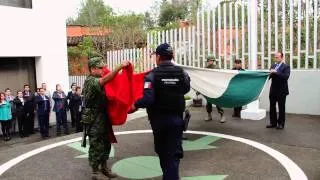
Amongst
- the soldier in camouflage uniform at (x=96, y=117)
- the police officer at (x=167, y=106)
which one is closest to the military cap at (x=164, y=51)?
the police officer at (x=167, y=106)

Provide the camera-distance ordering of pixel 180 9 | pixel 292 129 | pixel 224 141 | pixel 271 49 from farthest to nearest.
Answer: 1. pixel 180 9
2. pixel 271 49
3. pixel 292 129
4. pixel 224 141

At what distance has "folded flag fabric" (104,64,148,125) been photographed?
5.58 m

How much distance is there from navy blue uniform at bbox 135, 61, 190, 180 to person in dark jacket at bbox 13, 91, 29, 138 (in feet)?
25.0

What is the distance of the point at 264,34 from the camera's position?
1145 centimetres

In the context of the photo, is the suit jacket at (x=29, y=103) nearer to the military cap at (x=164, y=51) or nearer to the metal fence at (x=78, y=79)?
the metal fence at (x=78, y=79)

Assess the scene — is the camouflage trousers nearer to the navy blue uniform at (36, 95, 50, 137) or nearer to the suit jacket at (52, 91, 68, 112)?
the navy blue uniform at (36, 95, 50, 137)

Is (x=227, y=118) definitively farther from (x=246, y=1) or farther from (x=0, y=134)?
(x=0, y=134)

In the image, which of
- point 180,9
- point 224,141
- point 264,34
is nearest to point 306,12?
point 264,34

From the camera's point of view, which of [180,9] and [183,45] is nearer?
[183,45]

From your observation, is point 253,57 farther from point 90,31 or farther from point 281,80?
point 90,31

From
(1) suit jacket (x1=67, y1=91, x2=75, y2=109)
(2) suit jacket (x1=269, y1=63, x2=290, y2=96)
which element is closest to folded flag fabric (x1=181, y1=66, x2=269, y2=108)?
(2) suit jacket (x1=269, y1=63, x2=290, y2=96)

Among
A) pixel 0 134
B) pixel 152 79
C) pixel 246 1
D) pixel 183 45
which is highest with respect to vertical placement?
pixel 246 1

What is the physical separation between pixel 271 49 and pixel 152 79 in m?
7.41

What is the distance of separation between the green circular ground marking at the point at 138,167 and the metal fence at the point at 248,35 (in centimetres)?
592
